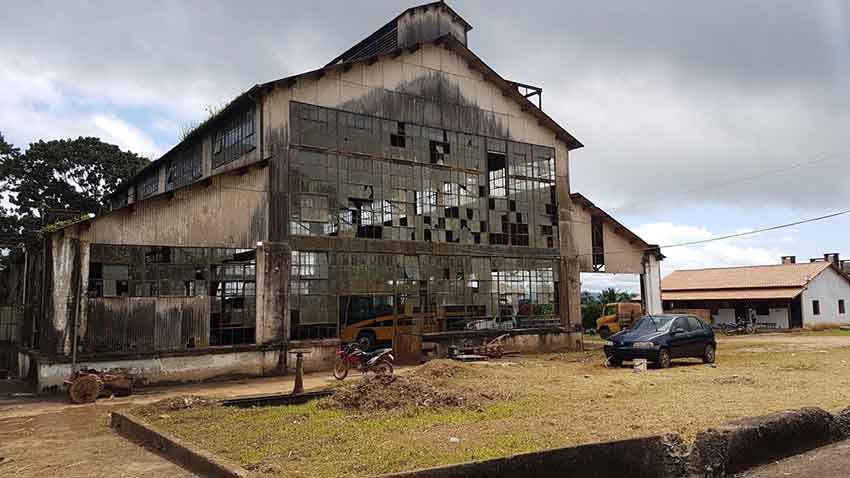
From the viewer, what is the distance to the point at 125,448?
27.5 feet

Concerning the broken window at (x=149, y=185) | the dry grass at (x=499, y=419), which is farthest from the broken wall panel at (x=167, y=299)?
the broken window at (x=149, y=185)

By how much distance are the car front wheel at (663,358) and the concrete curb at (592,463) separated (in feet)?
32.4

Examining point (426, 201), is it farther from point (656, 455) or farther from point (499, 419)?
point (656, 455)

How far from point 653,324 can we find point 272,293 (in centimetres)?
1067

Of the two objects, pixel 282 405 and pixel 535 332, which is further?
pixel 535 332

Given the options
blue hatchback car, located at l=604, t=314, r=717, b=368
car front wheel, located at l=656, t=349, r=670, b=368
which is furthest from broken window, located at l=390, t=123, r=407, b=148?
car front wheel, located at l=656, t=349, r=670, b=368

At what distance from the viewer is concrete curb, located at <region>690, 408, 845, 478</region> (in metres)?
6.91

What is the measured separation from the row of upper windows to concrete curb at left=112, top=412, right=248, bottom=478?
33.7 ft

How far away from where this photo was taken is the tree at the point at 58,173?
39062 millimetres

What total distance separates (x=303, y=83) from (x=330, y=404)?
1126 centimetres

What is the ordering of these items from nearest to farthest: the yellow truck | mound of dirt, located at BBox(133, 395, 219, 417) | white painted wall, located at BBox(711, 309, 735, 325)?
mound of dirt, located at BBox(133, 395, 219, 417) → the yellow truck → white painted wall, located at BBox(711, 309, 735, 325)

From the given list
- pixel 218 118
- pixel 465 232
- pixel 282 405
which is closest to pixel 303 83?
pixel 218 118

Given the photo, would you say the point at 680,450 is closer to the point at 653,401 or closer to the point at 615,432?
the point at 615,432

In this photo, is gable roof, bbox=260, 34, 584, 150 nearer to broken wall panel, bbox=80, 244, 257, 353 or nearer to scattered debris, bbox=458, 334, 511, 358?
broken wall panel, bbox=80, 244, 257, 353
